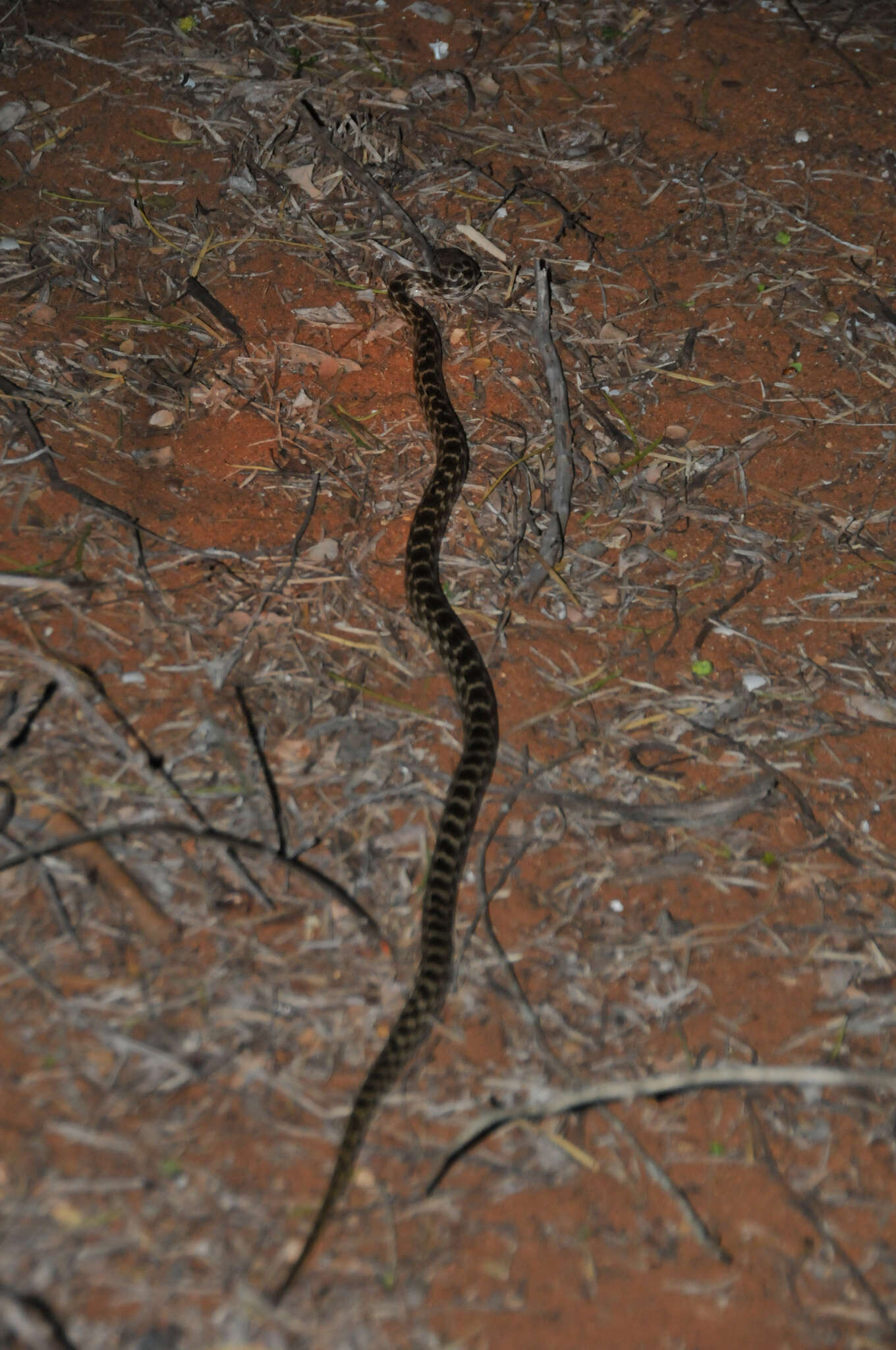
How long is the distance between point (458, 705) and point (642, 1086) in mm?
2113

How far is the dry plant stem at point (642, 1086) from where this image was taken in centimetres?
400

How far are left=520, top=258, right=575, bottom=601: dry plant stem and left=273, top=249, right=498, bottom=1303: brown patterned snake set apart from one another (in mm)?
566

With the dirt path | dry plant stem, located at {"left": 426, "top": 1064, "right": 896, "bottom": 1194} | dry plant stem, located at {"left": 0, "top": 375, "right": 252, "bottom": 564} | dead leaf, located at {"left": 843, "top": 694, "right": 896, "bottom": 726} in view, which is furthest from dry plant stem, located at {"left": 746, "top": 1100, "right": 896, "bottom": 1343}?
dry plant stem, located at {"left": 0, "top": 375, "right": 252, "bottom": 564}

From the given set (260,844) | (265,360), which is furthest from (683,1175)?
(265,360)

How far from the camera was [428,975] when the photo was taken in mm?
4445

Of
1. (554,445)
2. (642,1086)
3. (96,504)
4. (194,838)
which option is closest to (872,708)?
(554,445)

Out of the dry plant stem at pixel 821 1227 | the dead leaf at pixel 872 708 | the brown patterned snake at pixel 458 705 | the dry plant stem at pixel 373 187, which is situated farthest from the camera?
the dry plant stem at pixel 373 187

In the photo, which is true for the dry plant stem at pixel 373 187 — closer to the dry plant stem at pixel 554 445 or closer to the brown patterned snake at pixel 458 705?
the brown patterned snake at pixel 458 705

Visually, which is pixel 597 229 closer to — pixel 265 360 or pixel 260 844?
pixel 265 360

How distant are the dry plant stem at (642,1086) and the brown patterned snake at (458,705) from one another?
38cm

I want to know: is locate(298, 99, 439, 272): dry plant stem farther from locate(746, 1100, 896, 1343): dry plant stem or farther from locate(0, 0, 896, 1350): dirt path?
locate(746, 1100, 896, 1343): dry plant stem

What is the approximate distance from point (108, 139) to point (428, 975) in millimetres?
6613

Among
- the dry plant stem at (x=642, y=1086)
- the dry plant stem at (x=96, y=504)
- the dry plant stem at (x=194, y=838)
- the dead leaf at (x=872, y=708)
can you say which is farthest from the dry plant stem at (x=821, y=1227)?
the dry plant stem at (x=96, y=504)

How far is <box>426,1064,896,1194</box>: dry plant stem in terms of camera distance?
158 inches
